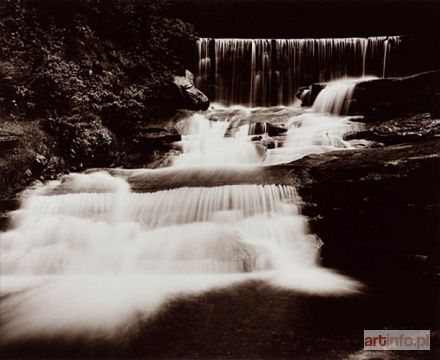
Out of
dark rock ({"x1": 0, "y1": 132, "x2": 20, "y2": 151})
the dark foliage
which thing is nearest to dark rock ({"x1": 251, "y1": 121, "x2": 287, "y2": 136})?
the dark foliage

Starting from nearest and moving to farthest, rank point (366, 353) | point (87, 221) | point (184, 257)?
point (366, 353)
point (184, 257)
point (87, 221)

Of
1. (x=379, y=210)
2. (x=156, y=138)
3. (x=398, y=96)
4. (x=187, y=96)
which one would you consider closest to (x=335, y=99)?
(x=398, y=96)

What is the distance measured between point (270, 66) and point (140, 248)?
31.6ft

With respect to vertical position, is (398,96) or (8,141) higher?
(398,96)

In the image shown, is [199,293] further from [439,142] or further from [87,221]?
[439,142]

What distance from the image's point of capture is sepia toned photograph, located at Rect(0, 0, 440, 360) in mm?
3699

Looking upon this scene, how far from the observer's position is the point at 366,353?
3141 millimetres

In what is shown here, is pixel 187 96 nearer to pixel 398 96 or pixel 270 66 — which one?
pixel 270 66

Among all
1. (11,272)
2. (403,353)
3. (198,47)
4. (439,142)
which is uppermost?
(198,47)

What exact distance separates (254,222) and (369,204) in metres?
1.60

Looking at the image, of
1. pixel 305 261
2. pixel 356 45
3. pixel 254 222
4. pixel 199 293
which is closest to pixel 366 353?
pixel 199 293

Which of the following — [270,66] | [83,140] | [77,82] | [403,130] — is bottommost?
[83,140]

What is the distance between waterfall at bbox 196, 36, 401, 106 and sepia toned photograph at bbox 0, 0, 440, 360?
0.16 ft

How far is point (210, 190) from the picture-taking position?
607 centimetres
